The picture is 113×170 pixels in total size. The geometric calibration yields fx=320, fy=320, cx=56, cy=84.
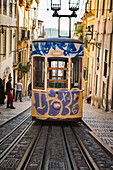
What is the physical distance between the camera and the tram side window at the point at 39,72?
37.8 feet

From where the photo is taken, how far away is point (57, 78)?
11.5 m

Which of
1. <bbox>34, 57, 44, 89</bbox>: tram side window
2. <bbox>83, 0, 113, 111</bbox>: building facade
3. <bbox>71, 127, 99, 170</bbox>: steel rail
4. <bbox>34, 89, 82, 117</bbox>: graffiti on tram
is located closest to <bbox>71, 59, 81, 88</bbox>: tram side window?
<bbox>34, 89, 82, 117</bbox>: graffiti on tram

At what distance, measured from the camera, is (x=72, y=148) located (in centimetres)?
857

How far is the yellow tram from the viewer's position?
1141 cm

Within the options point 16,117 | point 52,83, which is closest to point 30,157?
point 52,83

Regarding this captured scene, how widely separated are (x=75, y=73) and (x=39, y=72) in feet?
4.27

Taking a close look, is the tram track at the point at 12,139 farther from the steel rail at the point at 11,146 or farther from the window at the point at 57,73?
the window at the point at 57,73

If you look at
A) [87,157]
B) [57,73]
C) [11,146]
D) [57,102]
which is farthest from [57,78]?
[87,157]

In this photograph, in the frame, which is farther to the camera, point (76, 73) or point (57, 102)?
point (76, 73)

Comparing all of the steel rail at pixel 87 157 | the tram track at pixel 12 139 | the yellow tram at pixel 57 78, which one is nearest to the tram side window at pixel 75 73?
the yellow tram at pixel 57 78

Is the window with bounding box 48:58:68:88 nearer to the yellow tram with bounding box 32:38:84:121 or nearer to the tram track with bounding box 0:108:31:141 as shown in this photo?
the yellow tram with bounding box 32:38:84:121

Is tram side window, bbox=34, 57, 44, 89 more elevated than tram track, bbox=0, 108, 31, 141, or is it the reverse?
tram side window, bbox=34, 57, 44, 89

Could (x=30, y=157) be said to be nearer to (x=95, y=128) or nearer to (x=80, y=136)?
(x=80, y=136)

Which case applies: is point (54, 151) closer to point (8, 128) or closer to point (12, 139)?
point (12, 139)
